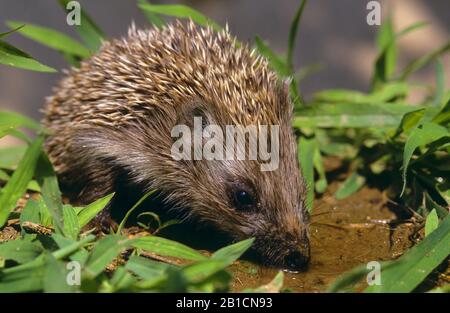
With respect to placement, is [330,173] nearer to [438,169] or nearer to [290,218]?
[438,169]

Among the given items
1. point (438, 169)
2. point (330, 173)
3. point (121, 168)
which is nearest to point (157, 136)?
point (121, 168)

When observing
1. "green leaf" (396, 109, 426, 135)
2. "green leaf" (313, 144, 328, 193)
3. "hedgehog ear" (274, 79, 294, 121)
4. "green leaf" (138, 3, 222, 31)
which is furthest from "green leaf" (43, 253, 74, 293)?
"green leaf" (396, 109, 426, 135)

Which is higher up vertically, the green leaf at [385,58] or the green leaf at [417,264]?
the green leaf at [385,58]

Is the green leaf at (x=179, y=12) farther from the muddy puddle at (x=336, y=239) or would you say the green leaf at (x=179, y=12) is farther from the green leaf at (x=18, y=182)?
the green leaf at (x=18, y=182)

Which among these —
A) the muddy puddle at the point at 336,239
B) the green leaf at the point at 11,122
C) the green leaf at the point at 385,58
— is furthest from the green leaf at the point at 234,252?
the green leaf at the point at 385,58

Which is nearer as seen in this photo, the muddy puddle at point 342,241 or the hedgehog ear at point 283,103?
the muddy puddle at point 342,241

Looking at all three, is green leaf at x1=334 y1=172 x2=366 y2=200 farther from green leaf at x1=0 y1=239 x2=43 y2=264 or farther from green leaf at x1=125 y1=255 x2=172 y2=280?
green leaf at x1=0 y1=239 x2=43 y2=264

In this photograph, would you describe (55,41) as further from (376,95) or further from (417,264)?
(417,264)
